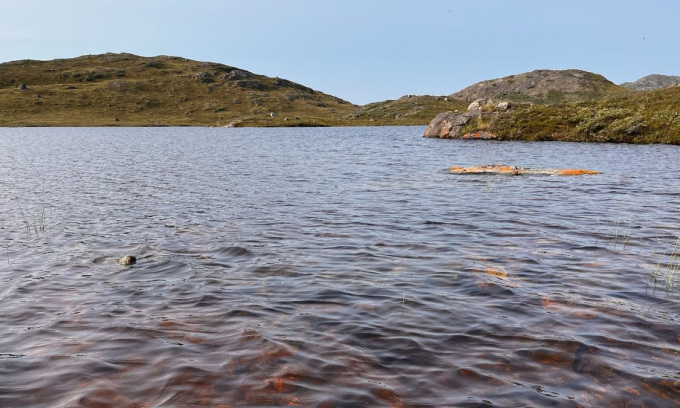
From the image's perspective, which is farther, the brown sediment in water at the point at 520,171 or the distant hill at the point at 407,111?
the distant hill at the point at 407,111

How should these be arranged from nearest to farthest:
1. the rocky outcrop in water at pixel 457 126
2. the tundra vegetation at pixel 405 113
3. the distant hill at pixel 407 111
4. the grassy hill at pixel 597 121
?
the grassy hill at pixel 597 121 → the tundra vegetation at pixel 405 113 → the rocky outcrop in water at pixel 457 126 → the distant hill at pixel 407 111

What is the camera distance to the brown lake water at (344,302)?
6.33 metres

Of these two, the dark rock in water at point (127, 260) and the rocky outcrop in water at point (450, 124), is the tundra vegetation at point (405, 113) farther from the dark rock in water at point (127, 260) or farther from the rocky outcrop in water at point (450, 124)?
the dark rock in water at point (127, 260)

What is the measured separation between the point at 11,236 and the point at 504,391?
51.6 ft

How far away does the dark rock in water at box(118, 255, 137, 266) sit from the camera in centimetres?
1216

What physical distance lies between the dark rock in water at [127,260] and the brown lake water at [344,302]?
0.29 m

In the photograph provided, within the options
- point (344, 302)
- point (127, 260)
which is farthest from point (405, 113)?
point (344, 302)

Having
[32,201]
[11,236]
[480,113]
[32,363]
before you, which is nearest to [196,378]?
[32,363]

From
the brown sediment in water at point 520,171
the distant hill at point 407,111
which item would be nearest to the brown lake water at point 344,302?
the brown sediment in water at point 520,171

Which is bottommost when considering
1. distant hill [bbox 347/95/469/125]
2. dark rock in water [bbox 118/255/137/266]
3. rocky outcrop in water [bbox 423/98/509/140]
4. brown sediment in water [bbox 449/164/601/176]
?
dark rock in water [bbox 118/255/137/266]

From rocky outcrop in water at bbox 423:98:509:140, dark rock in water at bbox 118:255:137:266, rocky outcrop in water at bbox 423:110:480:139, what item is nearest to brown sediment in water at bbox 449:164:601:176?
dark rock in water at bbox 118:255:137:266

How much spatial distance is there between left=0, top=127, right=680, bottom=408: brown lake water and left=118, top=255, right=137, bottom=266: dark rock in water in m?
0.29

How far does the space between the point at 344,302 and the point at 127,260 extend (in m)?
6.18

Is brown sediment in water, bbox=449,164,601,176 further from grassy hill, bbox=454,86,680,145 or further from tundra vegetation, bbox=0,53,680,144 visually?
tundra vegetation, bbox=0,53,680,144
